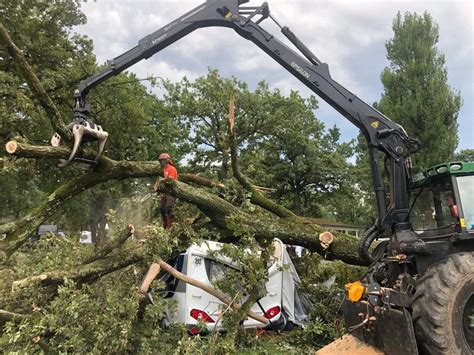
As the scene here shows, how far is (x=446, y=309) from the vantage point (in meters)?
4.01

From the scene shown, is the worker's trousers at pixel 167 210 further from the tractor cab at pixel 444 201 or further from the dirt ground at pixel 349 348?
the tractor cab at pixel 444 201

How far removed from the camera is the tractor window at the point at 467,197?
447 centimetres

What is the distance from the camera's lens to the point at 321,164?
29.0 metres

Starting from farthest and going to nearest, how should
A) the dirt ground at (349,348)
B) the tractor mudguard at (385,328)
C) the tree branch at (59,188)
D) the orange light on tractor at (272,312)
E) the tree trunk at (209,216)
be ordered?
the orange light on tractor at (272,312) → the tree trunk at (209,216) → the tree branch at (59,188) → the dirt ground at (349,348) → the tractor mudguard at (385,328)

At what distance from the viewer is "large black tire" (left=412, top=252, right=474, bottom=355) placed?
13.0 feet

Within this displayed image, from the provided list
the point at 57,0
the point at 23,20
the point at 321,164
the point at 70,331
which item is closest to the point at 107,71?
the point at 70,331

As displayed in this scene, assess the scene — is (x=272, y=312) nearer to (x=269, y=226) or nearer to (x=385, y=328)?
(x=269, y=226)

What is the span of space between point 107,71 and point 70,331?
3.34 metres

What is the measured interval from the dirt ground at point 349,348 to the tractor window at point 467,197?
169cm

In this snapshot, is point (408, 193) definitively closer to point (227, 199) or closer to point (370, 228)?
point (370, 228)

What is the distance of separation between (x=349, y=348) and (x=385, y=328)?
89cm

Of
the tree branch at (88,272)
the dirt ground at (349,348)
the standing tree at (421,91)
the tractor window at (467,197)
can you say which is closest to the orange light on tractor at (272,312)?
the dirt ground at (349,348)

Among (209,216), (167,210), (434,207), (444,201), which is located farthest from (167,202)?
(444,201)

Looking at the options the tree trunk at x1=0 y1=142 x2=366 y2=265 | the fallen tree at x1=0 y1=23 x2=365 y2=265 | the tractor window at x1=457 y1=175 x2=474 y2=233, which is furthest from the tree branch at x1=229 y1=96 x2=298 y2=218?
the tractor window at x1=457 y1=175 x2=474 y2=233
